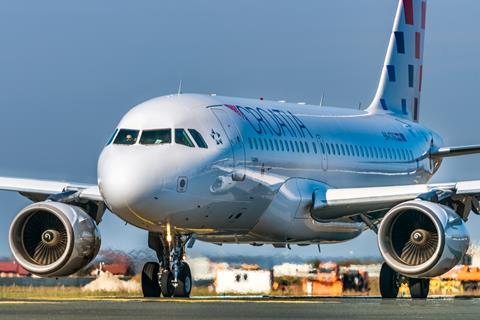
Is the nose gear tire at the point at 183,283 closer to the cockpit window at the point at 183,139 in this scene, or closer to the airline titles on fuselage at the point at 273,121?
the cockpit window at the point at 183,139

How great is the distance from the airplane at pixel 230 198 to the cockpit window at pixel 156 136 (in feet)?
0.08

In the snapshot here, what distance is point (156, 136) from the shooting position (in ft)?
94.2

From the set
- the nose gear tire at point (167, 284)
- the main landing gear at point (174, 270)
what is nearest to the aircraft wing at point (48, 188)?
the main landing gear at point (174, 270)

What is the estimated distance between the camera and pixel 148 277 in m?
31.4

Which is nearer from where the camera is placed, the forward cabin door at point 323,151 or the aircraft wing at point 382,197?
the aircraft wing at point 382,197

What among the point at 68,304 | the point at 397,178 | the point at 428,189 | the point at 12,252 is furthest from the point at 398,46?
the point at 68,304

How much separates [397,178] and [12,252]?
480 inches

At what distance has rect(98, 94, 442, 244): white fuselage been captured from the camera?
91.6ft

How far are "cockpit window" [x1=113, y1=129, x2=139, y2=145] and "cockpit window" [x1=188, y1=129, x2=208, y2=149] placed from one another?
1.10 m

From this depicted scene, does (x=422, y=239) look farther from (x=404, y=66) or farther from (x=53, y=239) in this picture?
(x=404, y=66)

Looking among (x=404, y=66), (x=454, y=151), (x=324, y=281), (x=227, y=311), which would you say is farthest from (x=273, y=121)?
(x=404, y=66)

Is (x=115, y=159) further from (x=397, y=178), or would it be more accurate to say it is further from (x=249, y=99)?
(x=397, y=178)

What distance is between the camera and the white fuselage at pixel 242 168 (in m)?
27.9

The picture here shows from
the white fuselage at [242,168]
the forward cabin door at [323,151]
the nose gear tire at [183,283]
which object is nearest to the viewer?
A: the white fuselage at [242,168]
